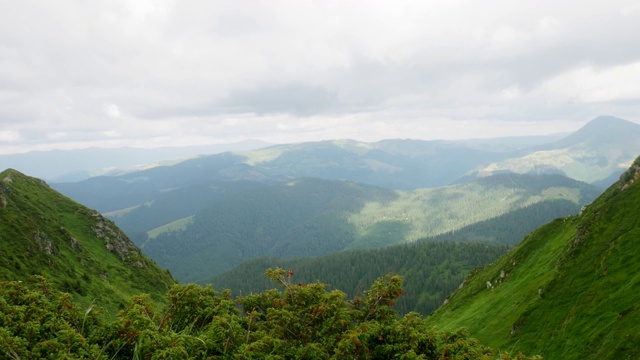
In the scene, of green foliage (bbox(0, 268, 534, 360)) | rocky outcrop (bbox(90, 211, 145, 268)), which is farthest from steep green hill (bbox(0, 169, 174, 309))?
green foliage (bbox(0, 268, 534, 360))

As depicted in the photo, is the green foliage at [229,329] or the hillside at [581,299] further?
the hillside at [581,299]

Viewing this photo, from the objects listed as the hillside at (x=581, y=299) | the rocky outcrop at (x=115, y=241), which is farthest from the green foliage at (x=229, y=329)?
the rocky outcrop at (x=115, y=241)

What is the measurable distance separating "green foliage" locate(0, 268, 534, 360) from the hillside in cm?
2456

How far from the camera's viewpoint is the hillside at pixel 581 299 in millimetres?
34094

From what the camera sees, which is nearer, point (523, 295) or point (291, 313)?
point (291, 313)

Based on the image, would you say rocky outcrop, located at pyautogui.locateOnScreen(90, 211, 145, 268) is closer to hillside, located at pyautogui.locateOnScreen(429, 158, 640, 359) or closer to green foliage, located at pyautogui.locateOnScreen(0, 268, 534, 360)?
hillside, located at pyautogui.locateOnScreen(429, 158, 640, 359)

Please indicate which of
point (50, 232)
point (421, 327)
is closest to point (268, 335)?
point (421, 327)

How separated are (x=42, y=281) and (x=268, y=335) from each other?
12.0 meters

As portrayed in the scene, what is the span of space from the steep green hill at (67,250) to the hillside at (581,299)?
3063 inches

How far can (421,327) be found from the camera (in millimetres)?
16797

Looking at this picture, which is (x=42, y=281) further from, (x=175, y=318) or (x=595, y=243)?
(x=595, y=243)

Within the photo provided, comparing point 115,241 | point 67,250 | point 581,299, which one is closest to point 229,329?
point 581,299

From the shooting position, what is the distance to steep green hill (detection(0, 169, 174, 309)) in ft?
257

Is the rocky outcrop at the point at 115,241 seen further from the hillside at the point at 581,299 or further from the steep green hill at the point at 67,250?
the hillside at the point at 581,299
